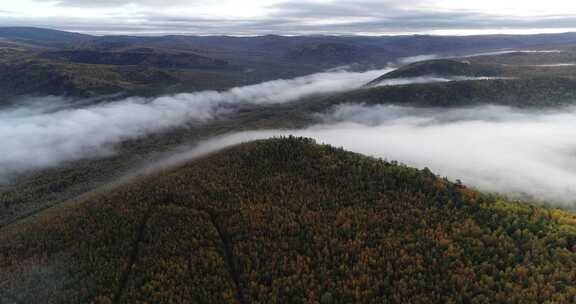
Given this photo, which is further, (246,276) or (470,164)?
(470,164)

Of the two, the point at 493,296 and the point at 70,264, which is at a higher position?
the point at 493,296

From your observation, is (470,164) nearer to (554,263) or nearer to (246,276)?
(554,263)

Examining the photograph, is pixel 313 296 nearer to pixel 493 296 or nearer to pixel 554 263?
pixel 493 296

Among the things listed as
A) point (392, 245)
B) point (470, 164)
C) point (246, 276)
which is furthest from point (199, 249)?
point (470, 164)

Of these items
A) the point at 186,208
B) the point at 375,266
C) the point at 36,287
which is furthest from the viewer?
the point at 186,208

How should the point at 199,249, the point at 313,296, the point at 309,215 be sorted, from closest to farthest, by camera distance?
the point at 313,296, the point at 199,249, the point at 309,215

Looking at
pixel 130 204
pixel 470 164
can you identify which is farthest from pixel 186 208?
pixel 470 164
